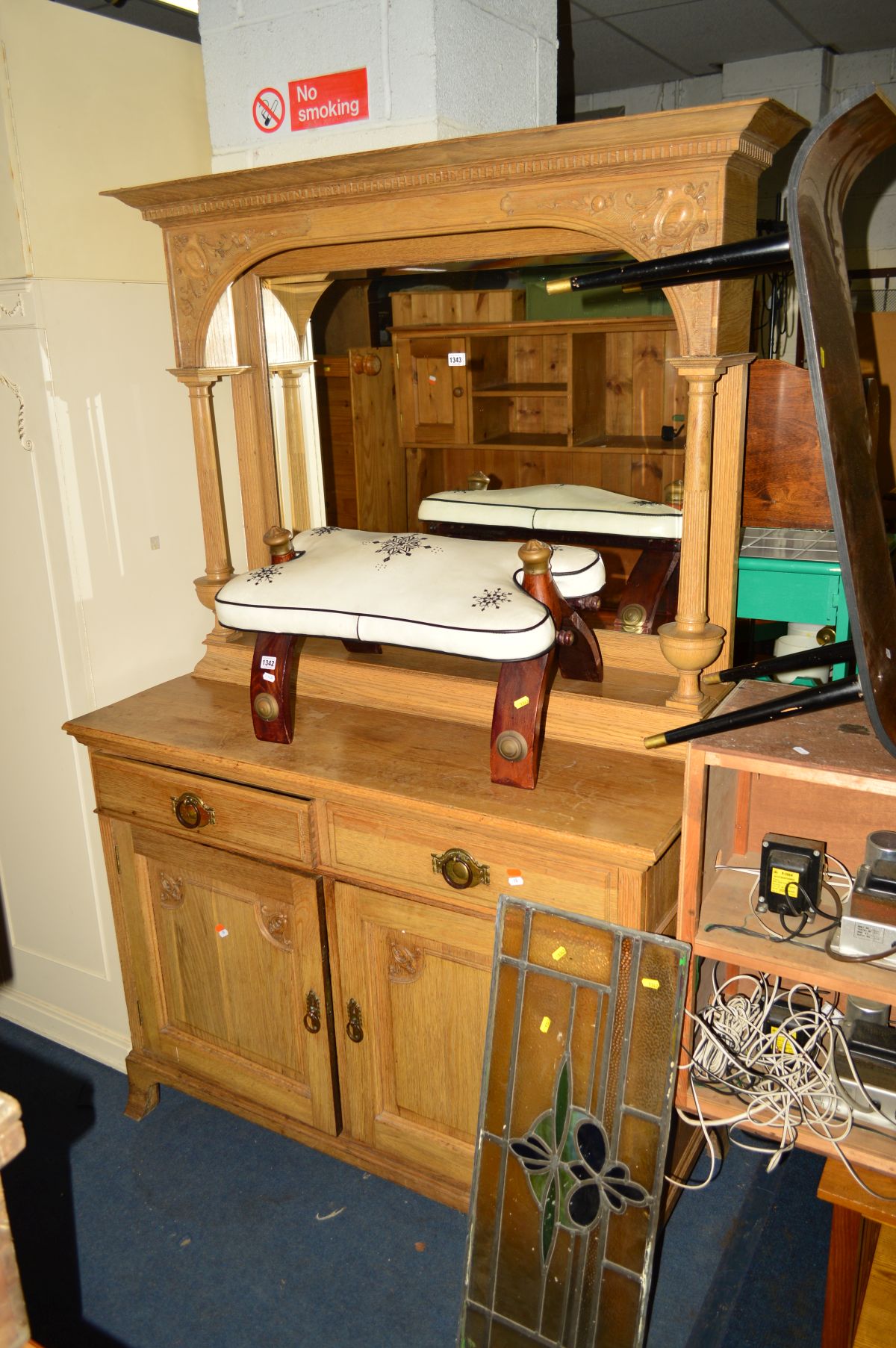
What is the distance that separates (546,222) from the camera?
5.51 feet

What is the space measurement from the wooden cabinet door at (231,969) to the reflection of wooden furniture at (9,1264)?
931mm

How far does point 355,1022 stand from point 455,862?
0.45 meters

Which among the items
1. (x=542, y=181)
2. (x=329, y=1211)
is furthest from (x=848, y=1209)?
(x=542, y=181)

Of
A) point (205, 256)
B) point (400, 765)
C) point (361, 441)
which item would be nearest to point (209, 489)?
point (361, 441)

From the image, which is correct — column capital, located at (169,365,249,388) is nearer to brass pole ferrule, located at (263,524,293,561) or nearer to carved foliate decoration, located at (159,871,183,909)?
brass pole ferrule, located at (263,524,293,561)

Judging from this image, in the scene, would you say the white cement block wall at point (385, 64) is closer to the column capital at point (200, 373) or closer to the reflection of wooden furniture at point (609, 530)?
the column capital at point (200, 373)

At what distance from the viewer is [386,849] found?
5.67 feet

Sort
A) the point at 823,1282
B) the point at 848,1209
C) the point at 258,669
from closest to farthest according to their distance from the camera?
the point at 848,1209
the point at 823,1282
the point at 258,669

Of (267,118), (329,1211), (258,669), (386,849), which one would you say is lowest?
(329,1211)

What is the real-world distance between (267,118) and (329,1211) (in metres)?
2.16

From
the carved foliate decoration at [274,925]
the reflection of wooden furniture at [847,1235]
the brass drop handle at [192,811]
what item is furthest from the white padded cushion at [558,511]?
the reflection of wooden furniture at [847,1235]

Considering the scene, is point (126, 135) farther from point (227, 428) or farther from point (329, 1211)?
point (329, 1211)

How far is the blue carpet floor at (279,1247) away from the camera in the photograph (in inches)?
68.9

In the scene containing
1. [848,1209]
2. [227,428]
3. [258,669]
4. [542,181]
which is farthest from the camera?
[227,428]
